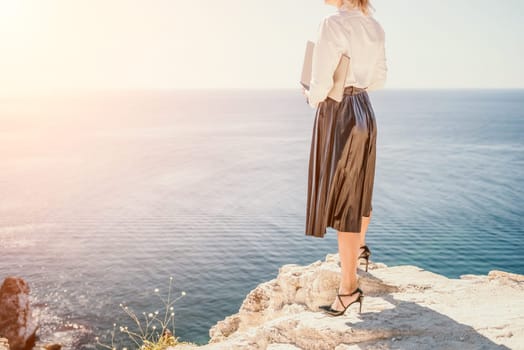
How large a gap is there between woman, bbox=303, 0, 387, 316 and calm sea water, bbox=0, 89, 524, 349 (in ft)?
74.1

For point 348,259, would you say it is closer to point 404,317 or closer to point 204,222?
point 404,317

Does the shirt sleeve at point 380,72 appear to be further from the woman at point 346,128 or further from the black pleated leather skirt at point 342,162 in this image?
the black pleated leather skirt at point 342,162

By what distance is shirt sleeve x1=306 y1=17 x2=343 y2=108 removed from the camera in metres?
3.45

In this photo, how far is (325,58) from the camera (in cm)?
345

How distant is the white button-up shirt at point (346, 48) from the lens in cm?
346

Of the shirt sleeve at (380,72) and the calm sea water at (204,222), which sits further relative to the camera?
the calm sea water at (204,222)

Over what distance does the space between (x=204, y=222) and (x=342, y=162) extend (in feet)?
129

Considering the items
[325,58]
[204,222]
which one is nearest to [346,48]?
[325,58]

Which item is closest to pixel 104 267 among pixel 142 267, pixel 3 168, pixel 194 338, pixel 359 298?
pixel 142 267

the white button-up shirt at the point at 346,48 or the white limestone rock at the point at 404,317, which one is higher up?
the white button-up shirt at the point at 346,48

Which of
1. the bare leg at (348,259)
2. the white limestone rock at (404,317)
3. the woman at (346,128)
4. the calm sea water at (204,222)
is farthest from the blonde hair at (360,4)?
the calm sea water at (204,222)

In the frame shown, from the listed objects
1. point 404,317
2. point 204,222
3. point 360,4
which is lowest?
point 204,222

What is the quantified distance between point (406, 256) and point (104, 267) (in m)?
21.7

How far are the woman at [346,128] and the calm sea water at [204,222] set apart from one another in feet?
74.1
